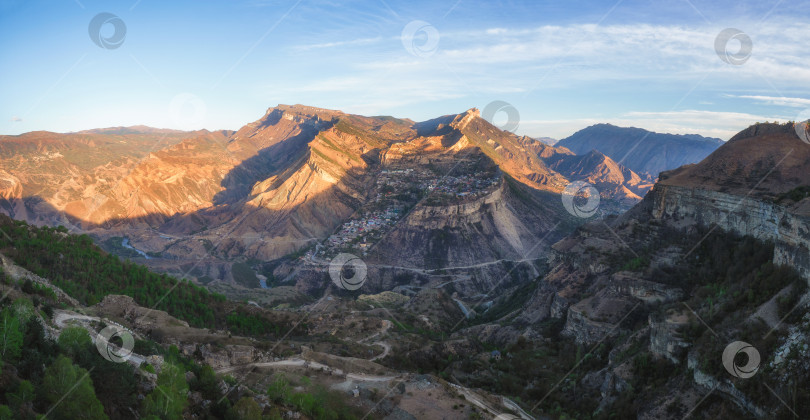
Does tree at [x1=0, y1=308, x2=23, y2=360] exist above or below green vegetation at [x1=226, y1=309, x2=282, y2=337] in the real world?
above

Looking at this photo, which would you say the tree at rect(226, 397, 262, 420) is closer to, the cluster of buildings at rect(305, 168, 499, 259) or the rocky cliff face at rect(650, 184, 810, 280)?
the rocky cliff face at rect(650, 184, 810, 280)

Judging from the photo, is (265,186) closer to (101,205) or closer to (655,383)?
(101,205)

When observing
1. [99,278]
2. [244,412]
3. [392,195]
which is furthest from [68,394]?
[392,195]

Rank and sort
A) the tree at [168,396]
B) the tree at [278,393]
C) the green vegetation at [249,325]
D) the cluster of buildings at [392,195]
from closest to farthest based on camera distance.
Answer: the tree at [168,396] < the tree at [278,393] < the green vegetation at [249,325] < the cluster of buildings at [392,195]

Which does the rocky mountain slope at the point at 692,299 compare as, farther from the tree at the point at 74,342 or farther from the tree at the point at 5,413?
the tree at the point at 74,342

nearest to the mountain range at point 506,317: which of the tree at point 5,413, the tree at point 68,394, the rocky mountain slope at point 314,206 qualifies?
the tree at point 68,394

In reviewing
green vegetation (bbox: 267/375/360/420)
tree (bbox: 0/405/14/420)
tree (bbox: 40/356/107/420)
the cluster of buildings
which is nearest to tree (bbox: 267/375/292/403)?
green vegetation (bbox: 267/375/360/420)
